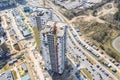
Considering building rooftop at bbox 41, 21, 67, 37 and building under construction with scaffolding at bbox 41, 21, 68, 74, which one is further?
building rooftop at bbox 41, 21, 67, 37

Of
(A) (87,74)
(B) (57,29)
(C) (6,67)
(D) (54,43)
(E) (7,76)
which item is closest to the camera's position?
(D) (54,43)

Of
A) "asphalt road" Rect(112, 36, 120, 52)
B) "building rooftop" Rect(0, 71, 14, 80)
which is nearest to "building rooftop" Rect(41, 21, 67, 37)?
"building rooftop" Rect(0, 71, 14, 80)

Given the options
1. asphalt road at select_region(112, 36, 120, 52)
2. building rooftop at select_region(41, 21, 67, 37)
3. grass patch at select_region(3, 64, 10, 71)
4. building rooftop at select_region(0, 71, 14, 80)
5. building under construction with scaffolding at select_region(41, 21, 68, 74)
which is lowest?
building rooftop at select_region(0, 71, 14, 80)

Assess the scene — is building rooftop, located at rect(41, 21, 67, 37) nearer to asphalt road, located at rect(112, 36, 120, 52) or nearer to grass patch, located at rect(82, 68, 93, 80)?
grass patch, located at rect(82, 68, 93, 80)

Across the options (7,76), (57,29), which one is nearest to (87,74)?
(57,29)

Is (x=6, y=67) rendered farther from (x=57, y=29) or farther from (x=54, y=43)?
(x=57, y=29)

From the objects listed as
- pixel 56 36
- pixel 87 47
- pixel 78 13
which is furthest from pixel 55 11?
pixel 56 36

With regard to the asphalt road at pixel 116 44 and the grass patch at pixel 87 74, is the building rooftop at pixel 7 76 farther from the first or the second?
the asphalt road at pixel 116 44

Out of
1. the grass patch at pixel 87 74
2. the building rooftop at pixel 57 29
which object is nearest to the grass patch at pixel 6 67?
the building rooftop at pixel 57 29

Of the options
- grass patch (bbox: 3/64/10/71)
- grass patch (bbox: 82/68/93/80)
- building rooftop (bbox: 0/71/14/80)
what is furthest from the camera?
grass patch (bbox: 3/64/10/71)
